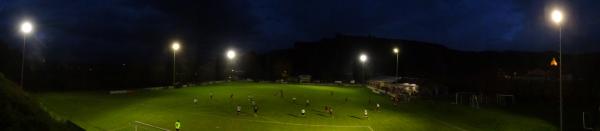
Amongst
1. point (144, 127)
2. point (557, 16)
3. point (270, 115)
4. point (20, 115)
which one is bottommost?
point (144, 127)

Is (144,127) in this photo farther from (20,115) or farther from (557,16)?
(557,16)

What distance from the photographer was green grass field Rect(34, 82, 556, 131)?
40.8 m

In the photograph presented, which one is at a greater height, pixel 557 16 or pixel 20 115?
pixel 557 16

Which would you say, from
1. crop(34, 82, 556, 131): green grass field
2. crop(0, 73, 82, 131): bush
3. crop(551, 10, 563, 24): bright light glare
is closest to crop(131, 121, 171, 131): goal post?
crop(34, 82, 556, 131): green grass field

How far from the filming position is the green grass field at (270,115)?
40.8 m

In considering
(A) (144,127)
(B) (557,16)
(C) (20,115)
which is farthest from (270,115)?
(C) (20,115)

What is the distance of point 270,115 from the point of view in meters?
46.4

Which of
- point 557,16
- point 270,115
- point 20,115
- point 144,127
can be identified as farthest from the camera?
point 270,115

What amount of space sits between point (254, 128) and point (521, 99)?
2395 inches

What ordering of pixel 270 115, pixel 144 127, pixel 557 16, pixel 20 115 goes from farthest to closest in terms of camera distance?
1. pixel 270 115
2. pixel 144 127
3. pixel 557 16
4. pixel 20 115

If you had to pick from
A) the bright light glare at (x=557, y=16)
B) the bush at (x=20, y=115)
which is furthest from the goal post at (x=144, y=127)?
the bright light glare at (x=557, y=16)

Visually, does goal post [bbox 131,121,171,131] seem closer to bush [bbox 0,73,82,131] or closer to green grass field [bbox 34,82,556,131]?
green grass field [bbox 34,82,556,131]

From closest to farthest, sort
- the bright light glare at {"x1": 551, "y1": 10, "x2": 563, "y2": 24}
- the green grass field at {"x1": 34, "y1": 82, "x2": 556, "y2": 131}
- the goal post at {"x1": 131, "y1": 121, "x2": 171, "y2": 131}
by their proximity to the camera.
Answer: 1. the bright light glare at {"x1": 551, "y1": 10, "x2": 563, "y2": 24}
2. the goal post at {"x1": 131, "y1": 121, "x2": 171, "y2": 131}
3. the green grass field at {"x1": 34, "y1": 82, "x2": 556, "y2": 131}

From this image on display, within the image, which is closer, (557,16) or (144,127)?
(557,16)
